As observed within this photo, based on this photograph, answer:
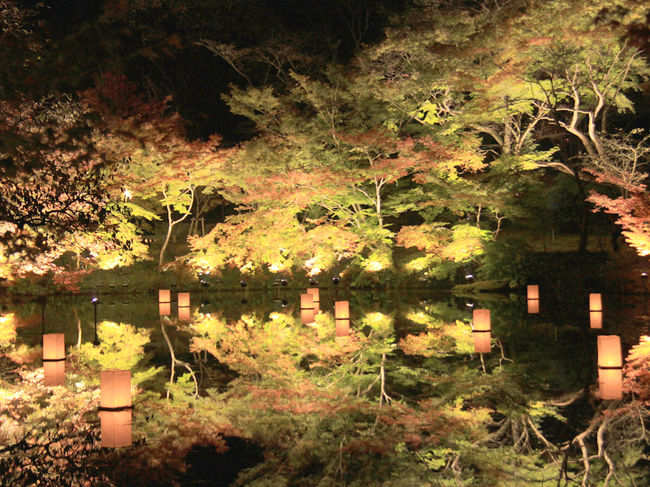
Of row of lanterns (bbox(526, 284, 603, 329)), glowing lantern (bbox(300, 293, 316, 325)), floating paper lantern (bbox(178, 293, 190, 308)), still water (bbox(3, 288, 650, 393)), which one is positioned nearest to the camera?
still water (bbox(3, 288, 650, 393))

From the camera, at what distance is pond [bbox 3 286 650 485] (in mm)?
6109

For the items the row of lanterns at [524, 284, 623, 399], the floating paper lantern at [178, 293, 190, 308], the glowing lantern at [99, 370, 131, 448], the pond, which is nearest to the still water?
Result: the pond

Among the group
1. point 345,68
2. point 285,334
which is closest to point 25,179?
point 285,334

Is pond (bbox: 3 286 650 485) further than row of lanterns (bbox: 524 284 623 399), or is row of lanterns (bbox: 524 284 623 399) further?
row of lanterns (bbox: 524 284 623 399)

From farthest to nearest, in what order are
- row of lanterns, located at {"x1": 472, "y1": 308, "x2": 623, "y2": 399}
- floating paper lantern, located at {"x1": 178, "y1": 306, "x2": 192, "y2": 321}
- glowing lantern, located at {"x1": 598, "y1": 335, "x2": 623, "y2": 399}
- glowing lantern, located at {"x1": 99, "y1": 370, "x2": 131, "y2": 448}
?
1. floating paper lantern, located at {"x1": 178, "y1": 306, "x2": 192, "y2": 321}
2. glowing lantern, located at {"x1": 598, "y1": 335, "x2": 623, "y2": 399}
3. row of lanterns, located at {"x1": 472, "y1": 308, "x2": 623, "y2": 399}
4. glowing lantern, located at {"x1": 99, "y1": 370, "x2": 131, "y2": 448}

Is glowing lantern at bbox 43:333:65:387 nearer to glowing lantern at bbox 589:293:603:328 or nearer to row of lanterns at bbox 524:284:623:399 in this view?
row of lanterns at bbox 524:284:623:399

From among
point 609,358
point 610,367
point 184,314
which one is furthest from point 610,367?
point 184,314

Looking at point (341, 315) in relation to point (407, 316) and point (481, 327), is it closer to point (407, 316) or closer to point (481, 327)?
point (407, 316)

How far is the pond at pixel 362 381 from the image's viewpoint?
6109mm

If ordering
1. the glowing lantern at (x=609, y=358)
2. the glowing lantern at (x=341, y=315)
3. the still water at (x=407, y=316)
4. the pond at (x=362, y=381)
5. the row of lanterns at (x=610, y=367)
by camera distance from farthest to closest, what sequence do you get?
the glowing lantern at (x=341, y=315) → the still water at (x=407, y=316) → the glowing lantern at (x=609, y=358) → the row of lanterns at (x=610, y=367) → the pond at (x=362, y=381)

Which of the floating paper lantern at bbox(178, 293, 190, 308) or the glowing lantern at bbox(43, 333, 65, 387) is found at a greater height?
the floating paper lantern at bbox(178, 293, 190, 308)

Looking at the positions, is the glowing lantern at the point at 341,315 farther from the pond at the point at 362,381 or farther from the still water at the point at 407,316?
the still water at the point at 407,316

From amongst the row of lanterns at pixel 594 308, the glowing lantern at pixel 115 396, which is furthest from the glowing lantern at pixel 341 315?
the glowing lantern at pixel 115 396

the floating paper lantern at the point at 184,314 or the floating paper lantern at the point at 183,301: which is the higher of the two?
the floating paper lantern at the point at 183,301
